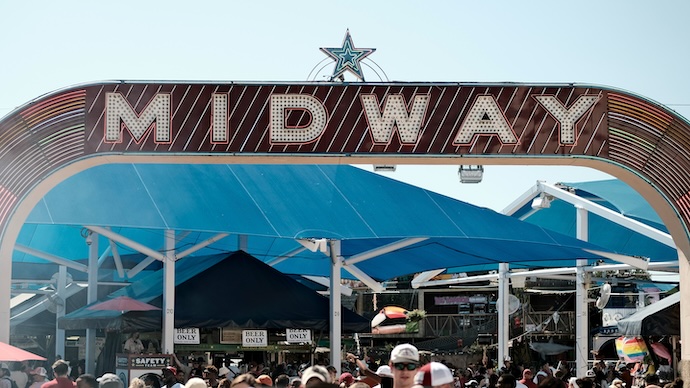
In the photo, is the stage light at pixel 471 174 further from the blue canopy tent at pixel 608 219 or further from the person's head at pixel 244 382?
the blue canopy tent at pixel 608 219

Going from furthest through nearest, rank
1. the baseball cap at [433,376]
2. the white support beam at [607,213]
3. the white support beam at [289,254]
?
the white support beam at [607,213] → the white support beam at [289,254] → the baseball cap at [433,376]

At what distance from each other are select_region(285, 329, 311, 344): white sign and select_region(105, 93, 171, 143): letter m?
24.6ft

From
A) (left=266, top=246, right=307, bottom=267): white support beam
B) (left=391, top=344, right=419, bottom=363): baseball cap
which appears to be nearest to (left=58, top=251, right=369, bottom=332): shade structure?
(left=266, top=246, right=307, bottom=267): white support beam

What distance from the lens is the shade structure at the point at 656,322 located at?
63.2 ft

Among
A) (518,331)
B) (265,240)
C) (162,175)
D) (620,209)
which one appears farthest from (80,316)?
(518,331)

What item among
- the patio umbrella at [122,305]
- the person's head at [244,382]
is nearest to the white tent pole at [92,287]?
the patio umbrella at [122,305]

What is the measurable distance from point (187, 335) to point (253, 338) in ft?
3.93

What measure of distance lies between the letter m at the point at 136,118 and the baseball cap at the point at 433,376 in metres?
7.87

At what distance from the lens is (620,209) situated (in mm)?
27172

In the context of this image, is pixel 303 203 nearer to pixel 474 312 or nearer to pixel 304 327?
pixel 304 327

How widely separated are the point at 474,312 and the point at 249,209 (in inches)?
1299

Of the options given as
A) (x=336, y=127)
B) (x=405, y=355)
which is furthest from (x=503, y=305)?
(x=405, y=355)

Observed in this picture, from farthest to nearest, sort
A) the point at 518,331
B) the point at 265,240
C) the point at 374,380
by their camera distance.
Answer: the point at 518,331 → the point at 265,240 → the point at 374,380

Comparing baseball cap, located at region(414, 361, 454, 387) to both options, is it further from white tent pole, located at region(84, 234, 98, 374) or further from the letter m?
white tent pole, located at region(84, 234, 98, 374)
